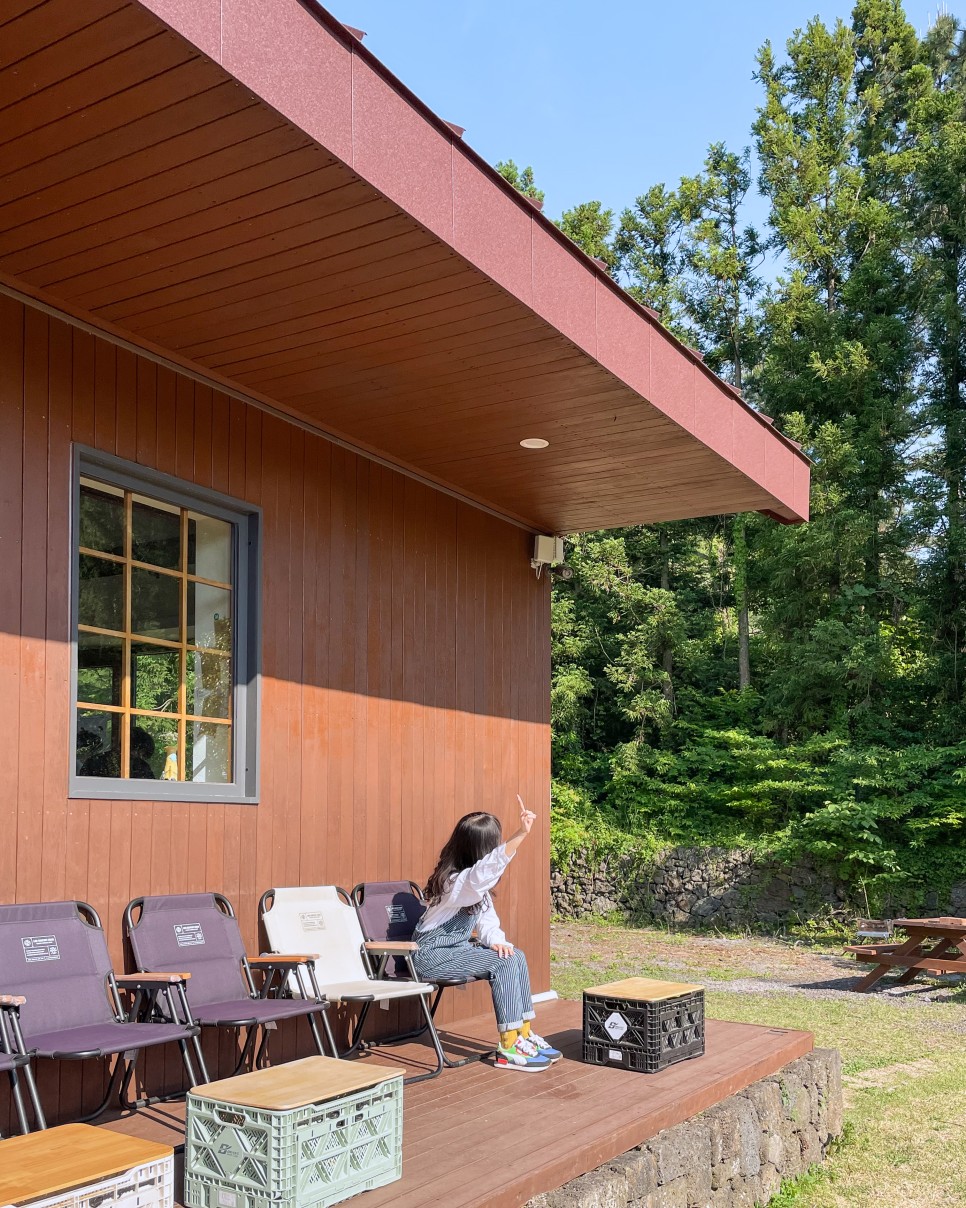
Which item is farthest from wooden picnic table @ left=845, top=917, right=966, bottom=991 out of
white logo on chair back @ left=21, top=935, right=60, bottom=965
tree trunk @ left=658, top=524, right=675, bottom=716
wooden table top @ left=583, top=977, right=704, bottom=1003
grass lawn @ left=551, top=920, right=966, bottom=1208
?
tree trunk @ left=658, top=524, right=675, bottom=716

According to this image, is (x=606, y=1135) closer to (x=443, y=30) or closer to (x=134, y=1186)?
(x=134, y=1186)

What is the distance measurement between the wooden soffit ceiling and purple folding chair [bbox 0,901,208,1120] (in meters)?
2.04

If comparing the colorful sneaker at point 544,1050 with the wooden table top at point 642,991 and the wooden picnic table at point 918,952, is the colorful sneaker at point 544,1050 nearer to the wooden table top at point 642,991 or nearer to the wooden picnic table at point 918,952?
the wooden table top at point 642,991

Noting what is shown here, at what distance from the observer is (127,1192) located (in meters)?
2.28

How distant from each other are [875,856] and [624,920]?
296cm

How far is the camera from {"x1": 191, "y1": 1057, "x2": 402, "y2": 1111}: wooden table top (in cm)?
274

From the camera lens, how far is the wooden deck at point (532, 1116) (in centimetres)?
298

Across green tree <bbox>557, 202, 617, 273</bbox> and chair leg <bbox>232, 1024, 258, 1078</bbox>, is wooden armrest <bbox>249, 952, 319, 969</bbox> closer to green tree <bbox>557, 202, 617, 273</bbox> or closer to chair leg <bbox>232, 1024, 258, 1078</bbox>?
chair leg <bbox>232, 1024, 258, 1078</bbox>

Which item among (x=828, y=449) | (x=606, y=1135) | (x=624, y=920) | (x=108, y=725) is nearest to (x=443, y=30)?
(x=828, y=449)

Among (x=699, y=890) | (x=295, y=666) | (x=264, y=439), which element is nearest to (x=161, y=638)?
(x=295, y=666)

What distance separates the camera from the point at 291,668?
4.88 metres

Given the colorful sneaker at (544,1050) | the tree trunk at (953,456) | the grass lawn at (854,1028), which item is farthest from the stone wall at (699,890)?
the colorful sneaker at (544,1050)

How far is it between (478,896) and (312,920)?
683 mm

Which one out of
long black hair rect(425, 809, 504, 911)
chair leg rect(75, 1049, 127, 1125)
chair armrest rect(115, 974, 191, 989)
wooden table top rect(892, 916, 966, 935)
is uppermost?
long black hair rect(425, 809, 504, 911)
